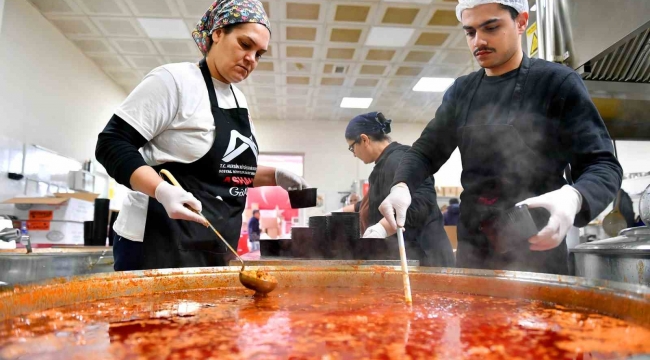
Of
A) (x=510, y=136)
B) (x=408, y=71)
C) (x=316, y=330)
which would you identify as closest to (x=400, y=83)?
(x=408, y=71)

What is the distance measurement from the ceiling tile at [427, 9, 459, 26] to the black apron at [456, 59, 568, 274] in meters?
4.32

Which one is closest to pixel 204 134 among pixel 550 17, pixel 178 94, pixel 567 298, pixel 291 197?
pixel 178 94

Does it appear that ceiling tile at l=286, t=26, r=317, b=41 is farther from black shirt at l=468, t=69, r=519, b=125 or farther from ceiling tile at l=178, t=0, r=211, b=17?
black shirt at l=468, t=69, r=519, b=125

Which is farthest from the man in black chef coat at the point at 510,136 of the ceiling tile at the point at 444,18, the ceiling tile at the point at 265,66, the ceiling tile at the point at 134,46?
the ceiling tile at the point at 134,46

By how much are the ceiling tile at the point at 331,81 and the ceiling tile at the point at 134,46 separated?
286 cm

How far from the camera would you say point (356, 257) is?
1.83 meters

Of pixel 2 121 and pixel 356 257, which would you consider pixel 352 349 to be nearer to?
pixel 356 257

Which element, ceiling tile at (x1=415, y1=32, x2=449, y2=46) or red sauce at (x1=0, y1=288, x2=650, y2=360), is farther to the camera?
ceiling tile at (x1=415, y1=32, x2=449, y2=46)

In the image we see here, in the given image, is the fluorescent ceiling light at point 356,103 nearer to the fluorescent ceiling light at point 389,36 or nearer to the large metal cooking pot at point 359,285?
the fluorescent ceiling light at point 389,36

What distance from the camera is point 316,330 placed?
0.74 m

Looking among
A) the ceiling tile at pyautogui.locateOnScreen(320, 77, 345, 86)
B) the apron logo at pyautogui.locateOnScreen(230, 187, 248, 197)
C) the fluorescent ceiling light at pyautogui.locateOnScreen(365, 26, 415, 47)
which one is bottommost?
the apron logo at pyautogui.locateOnScreen(230, 187, 248, 197)

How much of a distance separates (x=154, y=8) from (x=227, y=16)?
14.2 feet

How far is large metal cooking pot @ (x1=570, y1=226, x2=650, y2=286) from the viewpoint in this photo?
136cm

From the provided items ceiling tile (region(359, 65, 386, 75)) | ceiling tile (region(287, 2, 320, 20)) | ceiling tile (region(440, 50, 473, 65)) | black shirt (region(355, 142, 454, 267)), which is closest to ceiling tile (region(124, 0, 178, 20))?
ceiling tile (region(287, 2, 320, 20))
